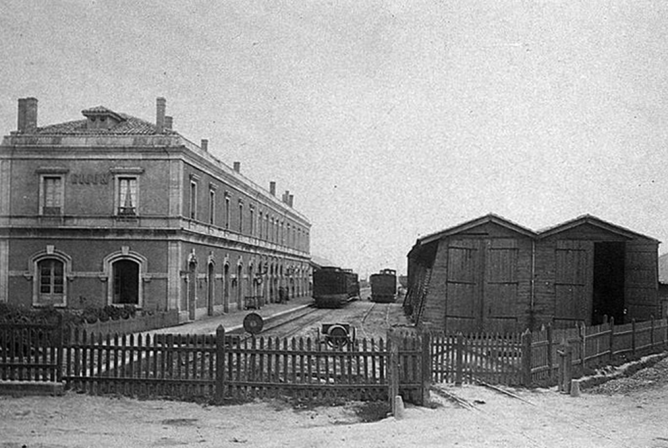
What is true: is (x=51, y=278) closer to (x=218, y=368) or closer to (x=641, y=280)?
(x=218, y=368)

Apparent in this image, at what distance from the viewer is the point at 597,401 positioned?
12289 mm

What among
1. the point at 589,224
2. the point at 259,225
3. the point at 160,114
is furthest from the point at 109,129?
the point at 259,225

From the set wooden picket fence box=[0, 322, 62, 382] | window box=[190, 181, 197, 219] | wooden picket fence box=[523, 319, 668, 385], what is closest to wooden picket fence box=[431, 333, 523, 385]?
wooden picket fence box=[523, 319, 668, 385]

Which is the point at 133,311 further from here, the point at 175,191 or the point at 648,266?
the point at 648,266

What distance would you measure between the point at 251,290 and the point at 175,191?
17451 millimetres

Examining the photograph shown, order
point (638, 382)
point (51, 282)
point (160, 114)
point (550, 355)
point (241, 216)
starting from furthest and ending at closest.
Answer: point (241, 216)
point (160, 114)
point (51, 282)
point (638, 382)
point (550, 355)

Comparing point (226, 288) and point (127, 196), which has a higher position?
point (127, 196)

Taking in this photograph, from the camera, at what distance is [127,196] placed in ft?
90.7

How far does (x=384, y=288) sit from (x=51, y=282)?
3401 centimetres

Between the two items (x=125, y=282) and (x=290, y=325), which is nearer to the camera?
(x=125, y=282)

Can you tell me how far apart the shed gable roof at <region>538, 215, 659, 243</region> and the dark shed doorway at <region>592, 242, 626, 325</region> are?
2.54ft

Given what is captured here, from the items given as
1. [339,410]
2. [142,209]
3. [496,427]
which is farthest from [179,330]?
[496,427]

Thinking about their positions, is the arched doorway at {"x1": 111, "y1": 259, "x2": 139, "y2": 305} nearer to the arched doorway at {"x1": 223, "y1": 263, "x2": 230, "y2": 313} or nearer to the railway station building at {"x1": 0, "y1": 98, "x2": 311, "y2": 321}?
the railway station building at {"x1": 0, "y1": 98, "x2": 311, "y2": 321}

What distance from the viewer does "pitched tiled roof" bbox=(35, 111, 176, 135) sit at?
28.1 m
